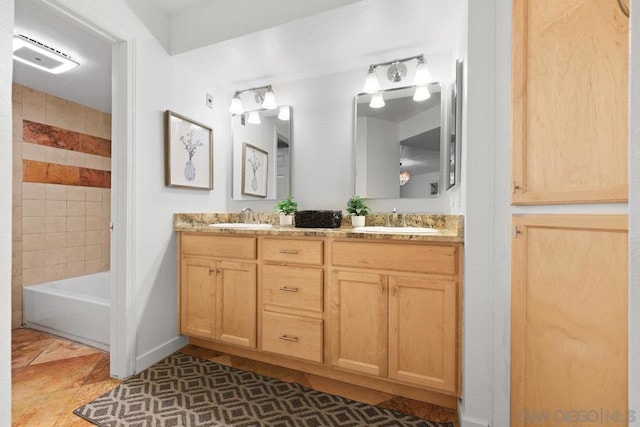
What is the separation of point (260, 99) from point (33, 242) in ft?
8.28

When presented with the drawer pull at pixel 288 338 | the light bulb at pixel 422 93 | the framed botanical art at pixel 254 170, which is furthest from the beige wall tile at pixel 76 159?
the light bulb at pixel 422 93

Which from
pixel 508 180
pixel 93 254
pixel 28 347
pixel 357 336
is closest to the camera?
pixel 508 180

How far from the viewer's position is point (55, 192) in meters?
2.82

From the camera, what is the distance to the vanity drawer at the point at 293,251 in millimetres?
1641

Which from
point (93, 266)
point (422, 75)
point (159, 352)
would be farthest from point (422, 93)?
point (93, 266)

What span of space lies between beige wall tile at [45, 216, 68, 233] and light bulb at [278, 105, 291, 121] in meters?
2.50

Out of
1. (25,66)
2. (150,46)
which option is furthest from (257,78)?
(25,66)

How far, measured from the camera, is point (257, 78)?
242 centimetres

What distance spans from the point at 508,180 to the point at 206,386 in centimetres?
192

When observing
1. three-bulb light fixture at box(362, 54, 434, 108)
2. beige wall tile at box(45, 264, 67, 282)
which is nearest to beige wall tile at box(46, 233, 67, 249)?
beige wall tile at box(45, 264, 67, 282)

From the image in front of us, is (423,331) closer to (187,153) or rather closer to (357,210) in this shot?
(357,210)

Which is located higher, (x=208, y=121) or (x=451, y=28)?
(x=451, y=28)

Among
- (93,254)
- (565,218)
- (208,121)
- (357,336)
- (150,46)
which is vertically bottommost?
(357,336)

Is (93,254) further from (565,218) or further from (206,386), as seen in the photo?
(565,218)
